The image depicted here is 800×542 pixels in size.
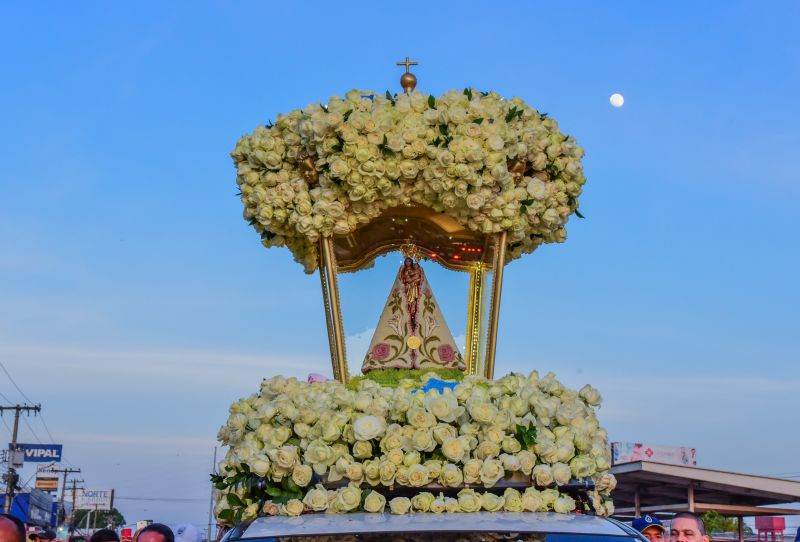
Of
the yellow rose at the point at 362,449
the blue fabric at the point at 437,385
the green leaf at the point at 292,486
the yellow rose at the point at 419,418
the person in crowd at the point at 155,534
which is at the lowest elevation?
the person in crowd at the point at 155,534

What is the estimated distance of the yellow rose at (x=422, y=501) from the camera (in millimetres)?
4238

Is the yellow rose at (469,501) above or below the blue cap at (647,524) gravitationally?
above

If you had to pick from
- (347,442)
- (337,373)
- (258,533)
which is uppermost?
(337,373)

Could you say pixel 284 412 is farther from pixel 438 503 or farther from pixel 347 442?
pixel 438 503

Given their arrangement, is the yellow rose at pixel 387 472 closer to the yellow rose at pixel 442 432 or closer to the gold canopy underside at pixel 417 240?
the yellow rose at pixel 442 432

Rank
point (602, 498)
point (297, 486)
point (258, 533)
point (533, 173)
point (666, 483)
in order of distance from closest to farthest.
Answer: point (258, 533) < point (297, 486) < point (602, 498) < point (533, 173) < point (666, 483)

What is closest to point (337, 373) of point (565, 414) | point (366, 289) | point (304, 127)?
point (366, 289)

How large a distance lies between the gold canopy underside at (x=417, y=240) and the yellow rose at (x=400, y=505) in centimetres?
217

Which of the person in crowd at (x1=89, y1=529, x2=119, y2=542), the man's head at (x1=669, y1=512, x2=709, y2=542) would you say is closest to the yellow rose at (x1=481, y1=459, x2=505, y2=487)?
the man's head at (x1=669, y1=512, x2=709, y2=542)

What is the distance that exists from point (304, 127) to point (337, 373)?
4.72ft

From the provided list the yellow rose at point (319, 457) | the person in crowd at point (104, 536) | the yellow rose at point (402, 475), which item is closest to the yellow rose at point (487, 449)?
the yellow rose at point (402, 475)

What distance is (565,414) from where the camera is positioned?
4609mm

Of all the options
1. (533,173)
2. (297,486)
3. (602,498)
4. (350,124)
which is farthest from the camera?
(533,173)

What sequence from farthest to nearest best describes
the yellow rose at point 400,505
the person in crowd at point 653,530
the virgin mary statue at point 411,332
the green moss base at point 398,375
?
the person in crowd at point 653,530 < the virgin mary statue at point 411,332 < the green moss base at point 398,375 < the yellow rose at point 400,505
